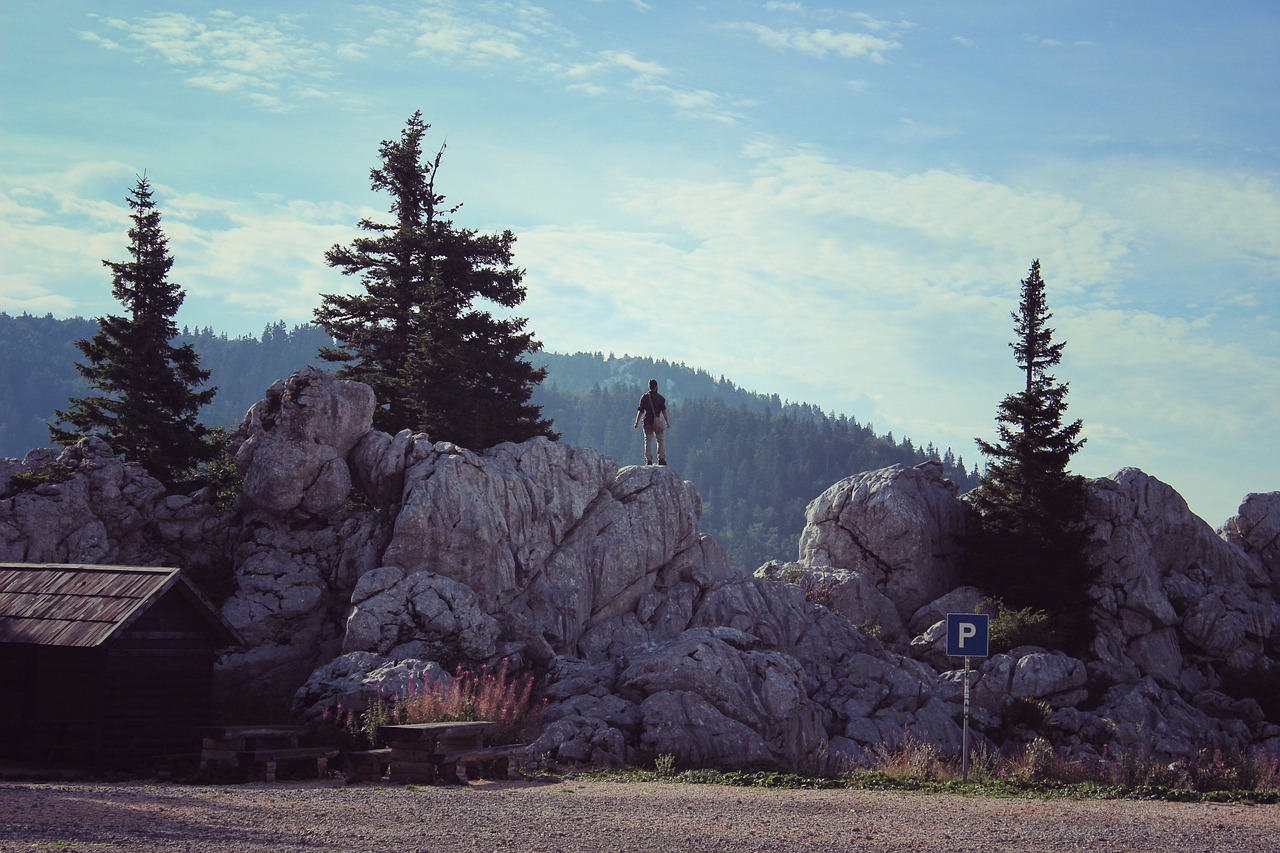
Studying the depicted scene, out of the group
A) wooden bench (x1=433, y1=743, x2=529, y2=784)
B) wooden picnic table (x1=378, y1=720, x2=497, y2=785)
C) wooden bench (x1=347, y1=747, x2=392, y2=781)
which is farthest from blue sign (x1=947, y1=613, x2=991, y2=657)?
wooden bench (x1=347, y1=747, x2=392, y2=781)

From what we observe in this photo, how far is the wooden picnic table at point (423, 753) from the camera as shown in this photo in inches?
742

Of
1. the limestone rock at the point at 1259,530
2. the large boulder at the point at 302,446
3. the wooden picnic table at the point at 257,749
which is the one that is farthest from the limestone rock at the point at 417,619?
the limestone rock at the point at 1259,530

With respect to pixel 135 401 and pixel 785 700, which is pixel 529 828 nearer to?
pixel 785 700

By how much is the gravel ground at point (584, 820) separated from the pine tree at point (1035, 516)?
19.3 metres

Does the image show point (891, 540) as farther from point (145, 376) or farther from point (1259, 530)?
point (145, 376)

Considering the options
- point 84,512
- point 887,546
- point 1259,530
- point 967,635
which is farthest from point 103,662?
point 1259,530

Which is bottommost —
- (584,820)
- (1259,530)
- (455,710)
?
(584,820)

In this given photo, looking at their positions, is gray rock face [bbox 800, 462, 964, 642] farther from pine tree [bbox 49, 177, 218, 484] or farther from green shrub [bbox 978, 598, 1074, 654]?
pine tree [bbox 49, 177, 218, 484]

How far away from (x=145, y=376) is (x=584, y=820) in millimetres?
27580

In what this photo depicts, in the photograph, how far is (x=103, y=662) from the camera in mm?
20219

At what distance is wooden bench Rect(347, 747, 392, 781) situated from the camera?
1908 cm

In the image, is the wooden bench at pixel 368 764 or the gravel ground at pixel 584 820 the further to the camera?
the wooden bench at pixel 368 764

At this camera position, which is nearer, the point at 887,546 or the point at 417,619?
the point at 417,619

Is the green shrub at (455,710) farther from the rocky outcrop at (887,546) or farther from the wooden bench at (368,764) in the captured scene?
the rocky outcrop at (887,546)
